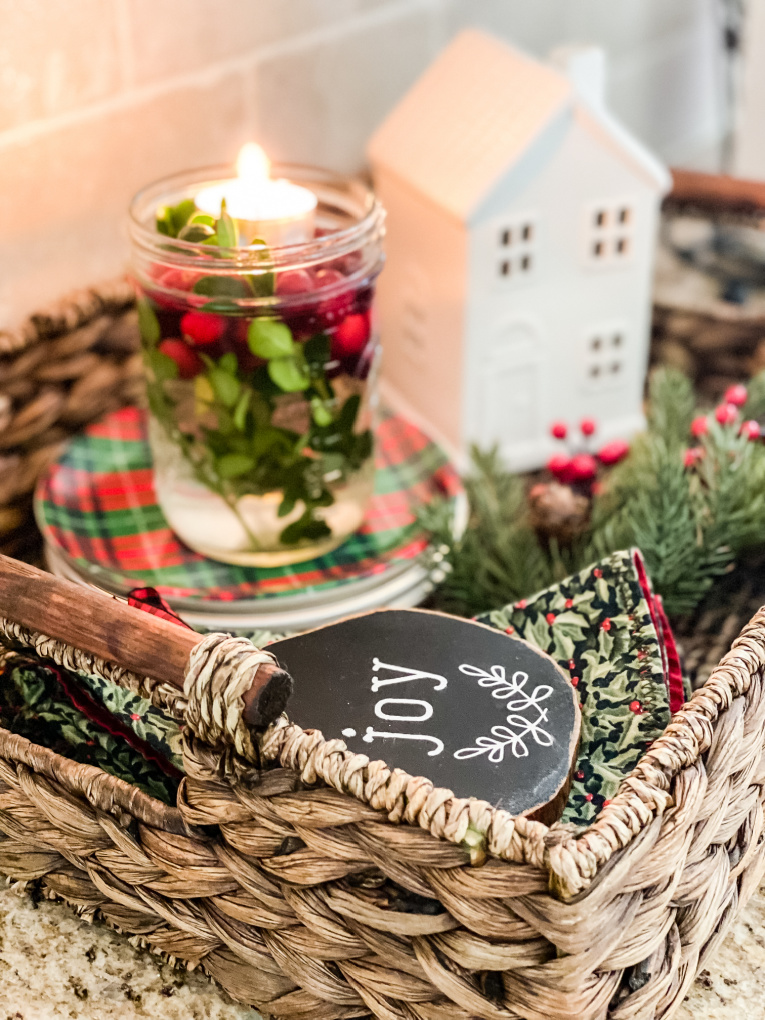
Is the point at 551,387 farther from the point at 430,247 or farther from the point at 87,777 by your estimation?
the point at 87,777

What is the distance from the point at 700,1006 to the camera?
1.65 feet

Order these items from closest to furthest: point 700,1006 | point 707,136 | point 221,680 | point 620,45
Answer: point 221,680
point 700,1006
point 620,45
point 707,136

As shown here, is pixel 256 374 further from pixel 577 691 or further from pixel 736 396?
pixel 736 396

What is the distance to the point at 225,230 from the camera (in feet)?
1.98

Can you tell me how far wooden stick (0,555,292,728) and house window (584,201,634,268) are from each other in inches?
19.9

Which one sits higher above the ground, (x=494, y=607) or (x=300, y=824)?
(x=300, y=824)

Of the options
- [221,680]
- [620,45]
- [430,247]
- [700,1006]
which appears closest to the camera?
[221,680]

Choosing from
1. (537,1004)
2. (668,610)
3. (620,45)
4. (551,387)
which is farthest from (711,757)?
(620,45)

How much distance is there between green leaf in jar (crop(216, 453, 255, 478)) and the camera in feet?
2.09

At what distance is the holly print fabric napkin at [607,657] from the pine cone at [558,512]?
0.13 m

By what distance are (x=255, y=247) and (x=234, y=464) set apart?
0.12 m

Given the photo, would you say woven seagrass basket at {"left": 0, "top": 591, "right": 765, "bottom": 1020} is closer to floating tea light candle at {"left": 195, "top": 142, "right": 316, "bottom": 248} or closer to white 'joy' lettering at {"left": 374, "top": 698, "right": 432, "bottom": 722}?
white 'joy' lettering at {"left": 374, "top": 698, "right": 432, "bottom": 722}

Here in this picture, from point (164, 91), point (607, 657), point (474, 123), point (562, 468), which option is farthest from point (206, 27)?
point (607, 657)

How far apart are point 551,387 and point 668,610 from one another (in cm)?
27
